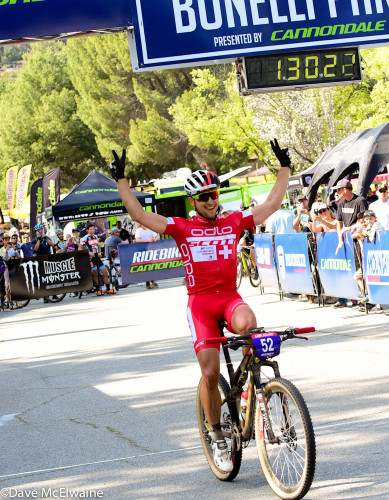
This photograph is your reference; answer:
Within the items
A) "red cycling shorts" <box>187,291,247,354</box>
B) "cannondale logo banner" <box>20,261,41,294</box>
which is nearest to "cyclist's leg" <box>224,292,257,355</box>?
"red cycling shorts" <box>187,291,247,354</box>

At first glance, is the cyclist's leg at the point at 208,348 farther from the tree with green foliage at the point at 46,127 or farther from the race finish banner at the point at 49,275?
the tree with green foliage at the point at 46,127

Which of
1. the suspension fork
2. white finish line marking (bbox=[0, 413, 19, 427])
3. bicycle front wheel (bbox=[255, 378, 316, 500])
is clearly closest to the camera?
bicycle front wheel (bbox=[255, 378, 316, 500])

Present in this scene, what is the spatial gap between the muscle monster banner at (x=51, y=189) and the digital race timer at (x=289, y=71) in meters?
21.9

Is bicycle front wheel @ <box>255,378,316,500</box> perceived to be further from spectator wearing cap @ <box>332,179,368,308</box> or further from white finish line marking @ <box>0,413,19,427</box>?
spectator wearing cap @ <box>332,179,368,308</box>

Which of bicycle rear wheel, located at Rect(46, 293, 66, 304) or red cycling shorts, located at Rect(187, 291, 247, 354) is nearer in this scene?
red cycling shorts, located at Rect(187, 291, 247, 354)

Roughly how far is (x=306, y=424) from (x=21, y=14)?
9.39 m

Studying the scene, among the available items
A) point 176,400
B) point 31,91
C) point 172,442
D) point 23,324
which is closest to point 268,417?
point 172,442

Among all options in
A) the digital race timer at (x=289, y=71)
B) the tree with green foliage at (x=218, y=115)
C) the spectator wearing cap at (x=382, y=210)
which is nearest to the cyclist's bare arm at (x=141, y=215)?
the digital race timer at (x=289, y=71)

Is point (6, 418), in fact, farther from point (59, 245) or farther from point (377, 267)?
point (59, 245)

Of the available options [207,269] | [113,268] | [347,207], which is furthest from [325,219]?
[113,268]

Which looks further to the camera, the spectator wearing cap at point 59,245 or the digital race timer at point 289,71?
the spectator wearing cap at point 59,245

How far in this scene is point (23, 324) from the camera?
1722 centimetres

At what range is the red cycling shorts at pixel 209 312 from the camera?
16.8 feet
